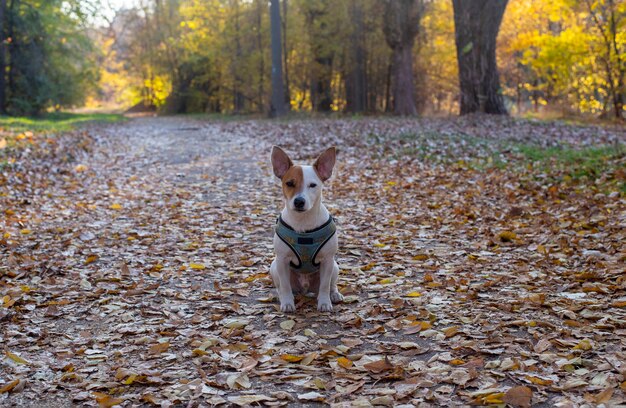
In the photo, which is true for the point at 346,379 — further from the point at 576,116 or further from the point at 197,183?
the point at 576,116

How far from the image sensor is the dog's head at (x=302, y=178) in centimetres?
461

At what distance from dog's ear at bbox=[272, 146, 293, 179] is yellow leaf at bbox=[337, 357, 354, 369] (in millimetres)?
1632

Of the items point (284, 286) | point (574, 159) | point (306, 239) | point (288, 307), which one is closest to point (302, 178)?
point (306, 239)

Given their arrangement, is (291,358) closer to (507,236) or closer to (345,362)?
(345,362)

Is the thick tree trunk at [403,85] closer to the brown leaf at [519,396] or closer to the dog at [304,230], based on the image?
the dog at [304,230]

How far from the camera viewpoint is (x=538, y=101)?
3894 centimetres

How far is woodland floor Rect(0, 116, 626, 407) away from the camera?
380 centimetres

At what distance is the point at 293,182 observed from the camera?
15.5 feet

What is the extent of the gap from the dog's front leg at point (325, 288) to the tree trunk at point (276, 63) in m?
23.9

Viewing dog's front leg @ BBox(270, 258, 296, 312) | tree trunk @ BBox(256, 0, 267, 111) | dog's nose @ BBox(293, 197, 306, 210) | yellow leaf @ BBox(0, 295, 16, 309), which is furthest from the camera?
tree trunk @ BBox(256, 0, 267, 111)

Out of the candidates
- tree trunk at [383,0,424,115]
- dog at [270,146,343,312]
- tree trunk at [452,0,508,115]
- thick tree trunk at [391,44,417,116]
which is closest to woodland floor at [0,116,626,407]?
dog at [270,146,343,312]

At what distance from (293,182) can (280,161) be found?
0.98 feet

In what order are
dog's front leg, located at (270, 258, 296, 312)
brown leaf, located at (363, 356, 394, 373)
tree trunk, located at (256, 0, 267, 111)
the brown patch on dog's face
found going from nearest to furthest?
1. brown leaf, located at (363, 356, 394, 373)
2. the brown patch on dog's face
3. dog's front leg, located at (270, 258, 296, 312)
4. tree trunk, located at (256, 0, 267, 111)

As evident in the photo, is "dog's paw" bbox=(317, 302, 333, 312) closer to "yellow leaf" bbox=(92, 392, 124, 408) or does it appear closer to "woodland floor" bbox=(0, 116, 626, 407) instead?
"woodland floor" bbox=(0, 116, 626, 407)
